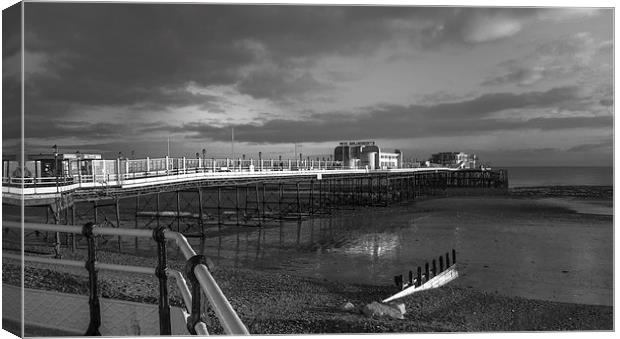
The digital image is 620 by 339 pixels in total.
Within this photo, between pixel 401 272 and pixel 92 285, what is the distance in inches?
463

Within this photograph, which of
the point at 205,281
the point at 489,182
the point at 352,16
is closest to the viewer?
the point at 205,281

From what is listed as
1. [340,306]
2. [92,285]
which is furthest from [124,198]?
[92,285]

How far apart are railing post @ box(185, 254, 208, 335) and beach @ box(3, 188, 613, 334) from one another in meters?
3.67

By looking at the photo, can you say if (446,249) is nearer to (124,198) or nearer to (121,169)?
(121,169)

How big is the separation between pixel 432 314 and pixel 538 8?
5722mm

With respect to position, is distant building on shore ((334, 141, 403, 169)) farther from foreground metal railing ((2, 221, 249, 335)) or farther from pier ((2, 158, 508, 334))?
foreground metal railing ((2, 221, 249, 335))

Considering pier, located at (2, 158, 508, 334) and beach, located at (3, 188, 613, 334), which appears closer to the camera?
pier, located at (2, 158, 508, 334)

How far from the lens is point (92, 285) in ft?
12.1

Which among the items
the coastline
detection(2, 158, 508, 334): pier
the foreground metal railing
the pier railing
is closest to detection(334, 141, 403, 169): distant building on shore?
detection(2, 158, 508, 334): pier

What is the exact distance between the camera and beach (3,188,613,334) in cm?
891

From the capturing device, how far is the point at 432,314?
9789 mm

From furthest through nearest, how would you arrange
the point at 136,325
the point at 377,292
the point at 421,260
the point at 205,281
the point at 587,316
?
1. the point at 421,260
2. the point at 377,292
3. the point at 587,316
4. the point at 136,325
5. the point at 205,281

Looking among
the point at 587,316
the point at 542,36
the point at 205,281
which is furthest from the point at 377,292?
the point at 205,281

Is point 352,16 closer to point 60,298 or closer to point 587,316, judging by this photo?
point 60,298
